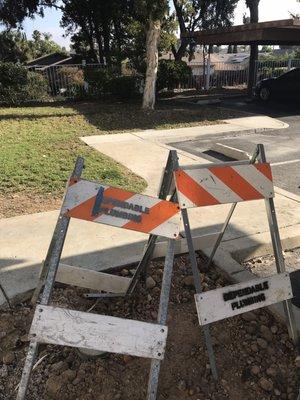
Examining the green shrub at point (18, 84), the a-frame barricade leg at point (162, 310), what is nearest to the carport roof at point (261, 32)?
Answer: the green shrub at point (18, 84)

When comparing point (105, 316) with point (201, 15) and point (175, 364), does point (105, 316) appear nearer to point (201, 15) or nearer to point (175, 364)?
point (175, 364)

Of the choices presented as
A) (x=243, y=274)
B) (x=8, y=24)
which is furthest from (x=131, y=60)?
(x=243, y=274)

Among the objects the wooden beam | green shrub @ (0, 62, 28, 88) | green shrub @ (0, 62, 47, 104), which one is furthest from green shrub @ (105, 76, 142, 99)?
the wooden beam

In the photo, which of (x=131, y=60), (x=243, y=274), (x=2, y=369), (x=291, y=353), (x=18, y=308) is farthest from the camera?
(x=131, y=60)

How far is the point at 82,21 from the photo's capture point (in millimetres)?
26750

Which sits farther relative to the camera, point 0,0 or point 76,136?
point 0,0

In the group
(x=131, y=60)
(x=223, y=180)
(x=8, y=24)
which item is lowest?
(x=223, y=180)

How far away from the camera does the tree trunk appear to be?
41.2ft

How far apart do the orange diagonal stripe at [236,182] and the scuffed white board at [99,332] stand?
3.63 feet

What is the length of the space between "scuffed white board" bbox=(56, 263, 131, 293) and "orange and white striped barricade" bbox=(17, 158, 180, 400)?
Result: 777 mm

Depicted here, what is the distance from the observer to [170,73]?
1750cm

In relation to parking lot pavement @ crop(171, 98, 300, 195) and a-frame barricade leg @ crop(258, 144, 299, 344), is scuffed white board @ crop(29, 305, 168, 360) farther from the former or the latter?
parking lot pavement @ crop(171, 98, 300, 195)

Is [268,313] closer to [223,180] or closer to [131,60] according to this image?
[223,180]

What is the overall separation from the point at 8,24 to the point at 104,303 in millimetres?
26630
